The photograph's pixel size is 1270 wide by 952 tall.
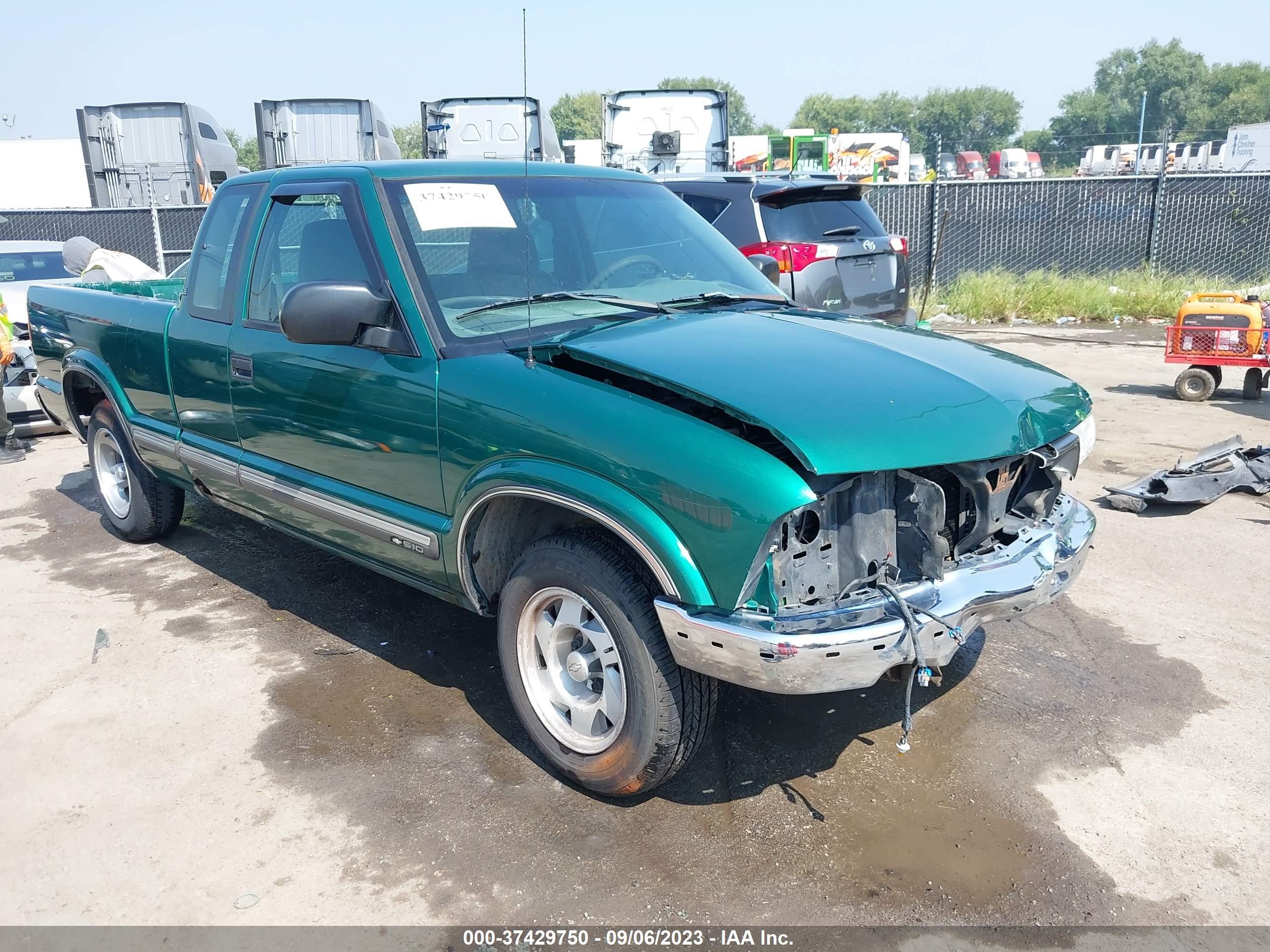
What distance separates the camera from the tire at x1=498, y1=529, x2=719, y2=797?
2957mm

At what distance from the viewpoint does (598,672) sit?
3285 millimetres

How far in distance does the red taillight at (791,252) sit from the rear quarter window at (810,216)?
8 centimetres

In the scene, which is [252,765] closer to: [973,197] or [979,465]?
[979,465]

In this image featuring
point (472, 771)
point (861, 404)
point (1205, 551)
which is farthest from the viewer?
point (1205, 551)

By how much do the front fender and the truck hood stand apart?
8.8 inches

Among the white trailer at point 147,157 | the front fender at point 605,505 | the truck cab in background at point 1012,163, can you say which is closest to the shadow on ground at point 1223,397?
the front fender at point 605,505

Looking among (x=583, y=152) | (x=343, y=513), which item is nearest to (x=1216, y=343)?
(x=343, y=513)

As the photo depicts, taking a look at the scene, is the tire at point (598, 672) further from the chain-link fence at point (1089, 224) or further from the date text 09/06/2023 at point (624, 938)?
the chain-link fence at point (1089, 224)

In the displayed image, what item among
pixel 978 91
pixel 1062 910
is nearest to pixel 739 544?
pixel 1062 910

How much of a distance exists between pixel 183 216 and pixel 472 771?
15776 millimetres

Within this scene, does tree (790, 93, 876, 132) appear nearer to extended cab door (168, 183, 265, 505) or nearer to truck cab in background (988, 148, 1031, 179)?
truck cab in background (988, 148, 1031, 179)

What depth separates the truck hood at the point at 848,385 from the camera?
2.79 m

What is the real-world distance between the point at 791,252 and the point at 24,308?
7750 mm

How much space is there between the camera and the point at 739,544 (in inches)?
105
